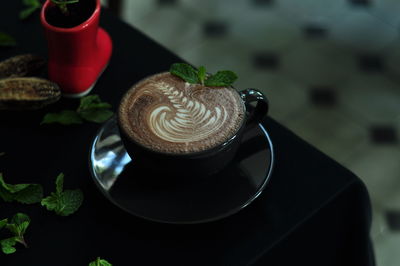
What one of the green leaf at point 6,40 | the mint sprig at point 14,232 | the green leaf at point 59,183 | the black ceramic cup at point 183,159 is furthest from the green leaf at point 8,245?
the green leaf at point 6,40

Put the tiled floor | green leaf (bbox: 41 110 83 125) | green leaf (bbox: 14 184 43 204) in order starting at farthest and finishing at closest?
the tiled floor, green leaf (bbox: 41 110 83 125), green leaf (bbox: 14 184 43 204)

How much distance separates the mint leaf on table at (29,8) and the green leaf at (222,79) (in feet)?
1.72

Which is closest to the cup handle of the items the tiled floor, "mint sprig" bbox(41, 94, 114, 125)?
"mint sprig" bbox(41, 94, 114, 125)

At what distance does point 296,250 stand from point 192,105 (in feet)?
0.94

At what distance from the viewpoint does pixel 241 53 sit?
222 centimetres

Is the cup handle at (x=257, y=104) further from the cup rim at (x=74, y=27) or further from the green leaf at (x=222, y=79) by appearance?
the cup rim at (x=74, y=27)

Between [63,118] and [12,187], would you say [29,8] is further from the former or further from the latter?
[12,187]

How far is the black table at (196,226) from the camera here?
32.9 inches

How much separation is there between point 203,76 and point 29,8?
53cm

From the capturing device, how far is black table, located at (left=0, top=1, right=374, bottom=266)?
0.83 meters

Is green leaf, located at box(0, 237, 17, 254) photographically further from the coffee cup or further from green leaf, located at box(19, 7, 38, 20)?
green leaf, located at box(19, 7, 38, 20)

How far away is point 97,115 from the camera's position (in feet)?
3.33

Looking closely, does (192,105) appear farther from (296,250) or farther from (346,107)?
(346,107)

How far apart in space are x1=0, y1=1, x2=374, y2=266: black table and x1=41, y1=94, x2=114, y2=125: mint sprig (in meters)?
0.01
